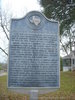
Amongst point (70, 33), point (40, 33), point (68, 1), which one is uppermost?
point (68, 1)

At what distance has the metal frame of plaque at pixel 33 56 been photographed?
308 inches

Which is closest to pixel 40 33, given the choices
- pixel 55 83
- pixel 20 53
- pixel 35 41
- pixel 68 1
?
pixel 35 41

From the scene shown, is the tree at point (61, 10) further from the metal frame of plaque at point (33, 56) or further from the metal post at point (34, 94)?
the metal post at point (34, 94)

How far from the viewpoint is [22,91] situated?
780cm

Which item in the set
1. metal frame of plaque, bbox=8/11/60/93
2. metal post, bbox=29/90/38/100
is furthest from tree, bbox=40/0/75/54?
metal post, bbox=29/90/38/100

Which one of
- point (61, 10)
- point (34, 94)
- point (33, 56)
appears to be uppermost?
point (61, 10)

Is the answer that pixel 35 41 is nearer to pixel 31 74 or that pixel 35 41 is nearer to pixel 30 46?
pixel 30 46

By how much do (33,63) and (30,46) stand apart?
49 cm

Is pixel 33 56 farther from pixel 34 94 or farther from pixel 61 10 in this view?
pixel 61 10

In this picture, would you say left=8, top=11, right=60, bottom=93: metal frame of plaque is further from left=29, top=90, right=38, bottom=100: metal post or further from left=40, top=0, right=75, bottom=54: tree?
left=40, top=0, right=75, bottom=54: tree

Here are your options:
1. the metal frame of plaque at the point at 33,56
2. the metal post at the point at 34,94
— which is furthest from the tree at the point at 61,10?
the metal post at the point at 34,94

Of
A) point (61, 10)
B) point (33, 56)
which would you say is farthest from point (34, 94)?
point (61, 10)

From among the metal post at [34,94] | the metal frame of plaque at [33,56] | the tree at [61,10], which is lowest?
the metal post at [34,94]

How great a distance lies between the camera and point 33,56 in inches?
312
